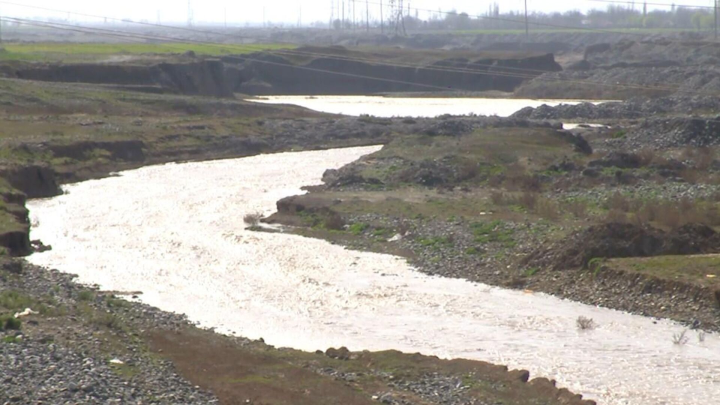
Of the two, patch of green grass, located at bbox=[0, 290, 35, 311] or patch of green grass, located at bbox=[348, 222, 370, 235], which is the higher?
patch of green grass, located at bbox=[0, 290, 35, 311]

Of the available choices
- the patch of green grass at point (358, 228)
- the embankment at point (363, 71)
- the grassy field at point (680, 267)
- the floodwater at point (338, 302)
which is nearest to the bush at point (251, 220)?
the floodwater at point (338, 302)

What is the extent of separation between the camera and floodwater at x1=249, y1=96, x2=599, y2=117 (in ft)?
276

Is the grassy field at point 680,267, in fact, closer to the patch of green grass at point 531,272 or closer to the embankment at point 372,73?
the patch of green grass at point 531,272

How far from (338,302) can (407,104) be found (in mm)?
68905

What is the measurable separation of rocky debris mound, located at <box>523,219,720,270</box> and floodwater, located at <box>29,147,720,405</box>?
1899mm

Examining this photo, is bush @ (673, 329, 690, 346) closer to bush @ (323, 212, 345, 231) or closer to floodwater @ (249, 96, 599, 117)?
bush @ (323, 212, 345, 231)

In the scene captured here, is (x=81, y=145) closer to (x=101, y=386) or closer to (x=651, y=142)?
(x=651, y=142)

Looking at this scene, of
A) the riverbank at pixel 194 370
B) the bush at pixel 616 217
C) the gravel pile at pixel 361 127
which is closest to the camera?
the riverbank at pixel 194 370

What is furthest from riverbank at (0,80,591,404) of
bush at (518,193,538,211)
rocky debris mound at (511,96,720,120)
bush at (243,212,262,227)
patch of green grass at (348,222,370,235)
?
rocky debris mound at (511,96,720,120)

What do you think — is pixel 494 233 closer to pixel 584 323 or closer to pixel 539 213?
pixel 539 213

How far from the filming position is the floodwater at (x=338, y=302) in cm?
2038

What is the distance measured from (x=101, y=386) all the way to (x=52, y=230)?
20.1 metres

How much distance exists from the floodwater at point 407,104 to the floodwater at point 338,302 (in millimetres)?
44598

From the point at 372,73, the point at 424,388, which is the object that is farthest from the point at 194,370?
the point at 372,73
